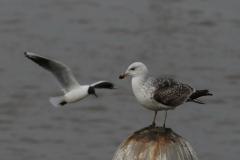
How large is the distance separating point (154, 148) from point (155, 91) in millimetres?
1368

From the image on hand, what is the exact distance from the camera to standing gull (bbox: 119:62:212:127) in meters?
5.70

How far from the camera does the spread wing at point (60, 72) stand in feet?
24.1

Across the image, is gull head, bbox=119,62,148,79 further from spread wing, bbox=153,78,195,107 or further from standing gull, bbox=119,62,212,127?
spread wing, bbox=153,78,195,107

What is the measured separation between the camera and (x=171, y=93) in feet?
19.6

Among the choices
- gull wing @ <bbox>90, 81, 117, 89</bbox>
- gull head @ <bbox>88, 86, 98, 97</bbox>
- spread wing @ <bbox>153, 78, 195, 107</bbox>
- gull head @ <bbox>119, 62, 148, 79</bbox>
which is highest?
gull head @ <bbox>119, 62, 148, 79</bbox>

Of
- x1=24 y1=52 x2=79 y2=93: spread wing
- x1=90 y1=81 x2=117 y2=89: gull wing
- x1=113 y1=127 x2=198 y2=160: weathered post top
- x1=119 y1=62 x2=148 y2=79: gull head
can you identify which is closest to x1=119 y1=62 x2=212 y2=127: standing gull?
x1=119 y1=62 x2=148 y2=79: gull head

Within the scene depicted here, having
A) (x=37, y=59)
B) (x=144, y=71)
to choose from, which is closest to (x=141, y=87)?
(x=144, y=71)

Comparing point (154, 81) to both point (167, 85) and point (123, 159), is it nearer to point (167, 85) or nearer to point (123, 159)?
point (167, 85)

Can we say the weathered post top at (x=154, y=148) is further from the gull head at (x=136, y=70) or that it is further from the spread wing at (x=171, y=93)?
the gull head at (x=136, y=70)

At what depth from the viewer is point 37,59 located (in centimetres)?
722

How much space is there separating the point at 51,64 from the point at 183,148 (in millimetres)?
3652

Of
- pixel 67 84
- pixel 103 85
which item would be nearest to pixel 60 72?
pixel 67 84

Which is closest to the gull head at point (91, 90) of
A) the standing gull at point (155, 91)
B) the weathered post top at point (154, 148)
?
the standing gull at point (155, 91)

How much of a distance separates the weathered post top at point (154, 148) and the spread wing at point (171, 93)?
3.55 ft
